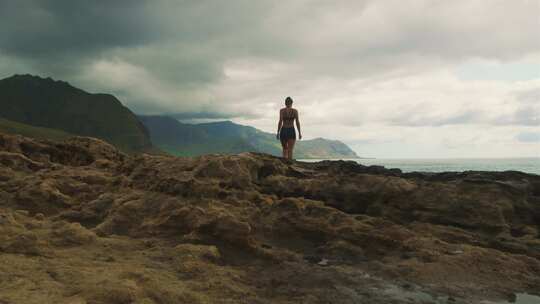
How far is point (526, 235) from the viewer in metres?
8.93

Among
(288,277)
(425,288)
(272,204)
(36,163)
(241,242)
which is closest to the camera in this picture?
(425,288)

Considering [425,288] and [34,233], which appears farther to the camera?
[34,233]

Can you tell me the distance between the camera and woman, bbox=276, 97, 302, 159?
18500mm

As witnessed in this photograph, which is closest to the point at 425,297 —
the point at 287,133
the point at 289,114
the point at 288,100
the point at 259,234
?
the point at 259,234

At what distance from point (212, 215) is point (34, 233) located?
3840mm

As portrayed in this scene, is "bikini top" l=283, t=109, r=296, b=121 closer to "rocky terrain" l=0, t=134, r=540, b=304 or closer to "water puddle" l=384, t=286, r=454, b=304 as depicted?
"rocky terrain" l=0, t=134, r=540, b=304

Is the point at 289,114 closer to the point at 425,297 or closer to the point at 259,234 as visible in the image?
the point at 259,234

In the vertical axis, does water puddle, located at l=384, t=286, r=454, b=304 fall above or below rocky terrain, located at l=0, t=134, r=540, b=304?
below

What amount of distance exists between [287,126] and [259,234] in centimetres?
1009

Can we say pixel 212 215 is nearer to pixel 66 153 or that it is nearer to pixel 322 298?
pixel 322 298

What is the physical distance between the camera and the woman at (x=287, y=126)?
18.5 meters

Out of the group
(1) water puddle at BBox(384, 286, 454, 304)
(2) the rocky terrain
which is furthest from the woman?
(1) water puddle at BBox(384, 286, 454, 304)

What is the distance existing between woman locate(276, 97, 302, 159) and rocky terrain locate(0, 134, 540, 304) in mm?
4770

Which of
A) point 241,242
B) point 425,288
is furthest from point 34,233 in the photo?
point 425,288
